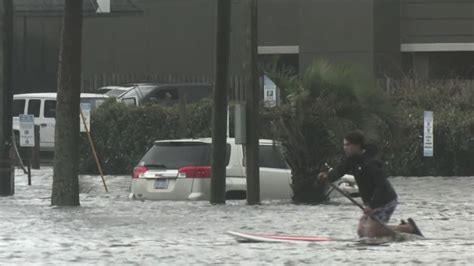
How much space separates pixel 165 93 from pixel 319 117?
11.4 m

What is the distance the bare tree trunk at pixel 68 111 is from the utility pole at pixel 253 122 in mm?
3044

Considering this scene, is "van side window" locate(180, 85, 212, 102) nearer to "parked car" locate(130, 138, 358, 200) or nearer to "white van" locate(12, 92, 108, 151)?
A: "white van" locate(12, 92, 108, 151)

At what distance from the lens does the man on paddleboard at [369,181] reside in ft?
35.5

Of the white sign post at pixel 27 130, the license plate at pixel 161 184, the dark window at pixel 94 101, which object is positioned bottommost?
the license plate at pixel 161 184

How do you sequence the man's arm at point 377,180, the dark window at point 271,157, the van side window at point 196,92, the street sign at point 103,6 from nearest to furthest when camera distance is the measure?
1. the man's arm at point 377,180
2. the dark window at point 271,157
3. the van side window at point 196,92
4. the street sign at point 103,6

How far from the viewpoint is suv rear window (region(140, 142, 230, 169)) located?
1558 cm

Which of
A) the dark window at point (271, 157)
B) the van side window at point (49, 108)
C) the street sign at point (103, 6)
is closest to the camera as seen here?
the dark window at point (271, 157)

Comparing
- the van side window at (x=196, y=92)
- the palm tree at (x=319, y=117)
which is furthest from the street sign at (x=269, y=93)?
the van side window at (x=196, y=92)

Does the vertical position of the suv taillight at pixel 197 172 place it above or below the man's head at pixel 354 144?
below

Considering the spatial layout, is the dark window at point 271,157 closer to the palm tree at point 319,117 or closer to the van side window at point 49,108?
the palm tree at point 319,117

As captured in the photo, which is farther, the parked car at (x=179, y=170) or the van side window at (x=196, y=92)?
the van side window at (x=196, y=92)

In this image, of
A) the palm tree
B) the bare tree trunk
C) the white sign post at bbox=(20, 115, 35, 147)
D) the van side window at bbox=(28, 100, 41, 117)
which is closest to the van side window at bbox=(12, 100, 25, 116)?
the van side window at bbox=(28, 100, 41, 117)

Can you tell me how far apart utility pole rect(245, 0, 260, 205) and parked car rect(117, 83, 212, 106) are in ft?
30.8

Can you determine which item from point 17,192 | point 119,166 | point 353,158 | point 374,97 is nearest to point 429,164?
point 374,97
